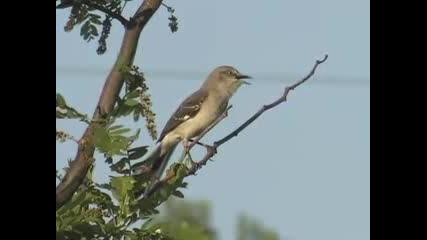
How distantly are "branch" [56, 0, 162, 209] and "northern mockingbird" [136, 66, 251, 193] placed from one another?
1.52ft

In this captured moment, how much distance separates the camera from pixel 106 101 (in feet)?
4.79

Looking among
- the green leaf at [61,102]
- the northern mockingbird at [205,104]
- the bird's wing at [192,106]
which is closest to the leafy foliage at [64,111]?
the green leaf at [61,102]

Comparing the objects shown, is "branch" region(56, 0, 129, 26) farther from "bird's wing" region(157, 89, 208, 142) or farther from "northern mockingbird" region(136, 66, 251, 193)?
"bird's wing" region(157, 89, 208, 142)

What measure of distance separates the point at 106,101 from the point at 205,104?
4.49 ft

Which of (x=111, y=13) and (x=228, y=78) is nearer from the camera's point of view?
(x=111, y=13)

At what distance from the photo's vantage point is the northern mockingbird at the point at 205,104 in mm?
2194

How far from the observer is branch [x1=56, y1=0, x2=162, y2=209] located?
1.38 m

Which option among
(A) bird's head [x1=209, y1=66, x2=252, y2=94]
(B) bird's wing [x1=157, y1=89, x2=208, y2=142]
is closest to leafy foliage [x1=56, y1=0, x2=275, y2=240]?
(A) bird's head [x1=209, y1=66, x2=252, y2=94]

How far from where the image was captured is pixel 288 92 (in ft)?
4.57

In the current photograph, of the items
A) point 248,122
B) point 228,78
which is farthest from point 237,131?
point 228,78

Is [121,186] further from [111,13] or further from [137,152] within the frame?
[111,13]
